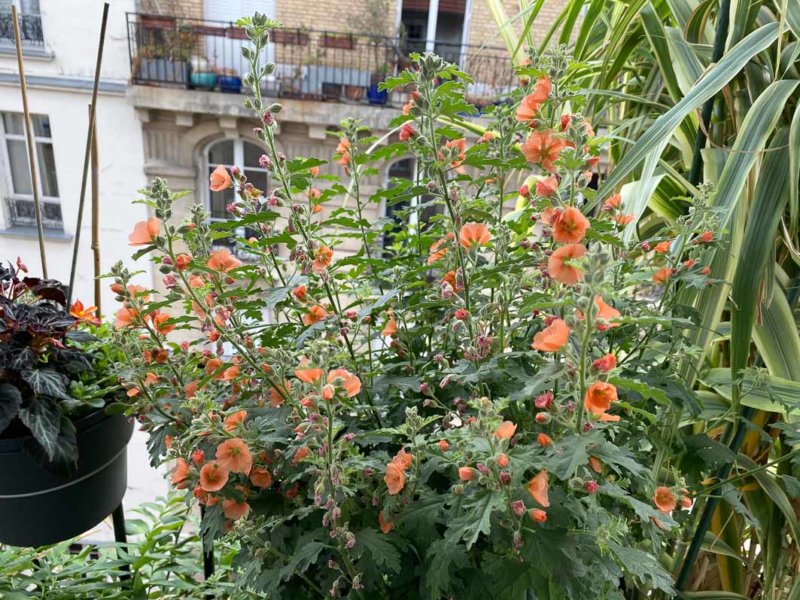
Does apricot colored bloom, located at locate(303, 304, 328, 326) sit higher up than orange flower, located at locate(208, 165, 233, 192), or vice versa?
orange flower, located at locate(208, 165, 233, 192)

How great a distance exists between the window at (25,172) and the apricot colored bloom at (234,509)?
4.19 meters

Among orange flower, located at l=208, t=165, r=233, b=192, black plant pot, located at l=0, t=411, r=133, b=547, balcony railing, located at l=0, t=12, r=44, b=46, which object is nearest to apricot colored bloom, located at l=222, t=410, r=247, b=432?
orange flower, located at l=208, t=165, r=233, b=192

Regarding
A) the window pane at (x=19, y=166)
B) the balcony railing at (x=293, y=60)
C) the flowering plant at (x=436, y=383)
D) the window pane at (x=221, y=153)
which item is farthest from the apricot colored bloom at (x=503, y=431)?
the window pane at (x=19, y=166)

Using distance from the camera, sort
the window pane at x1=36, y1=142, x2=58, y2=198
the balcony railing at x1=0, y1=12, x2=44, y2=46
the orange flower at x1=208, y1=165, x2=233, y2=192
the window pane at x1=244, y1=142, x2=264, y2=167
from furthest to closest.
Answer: the window pane at x1=244, y1=142, x2=264, y2=167, the window pane at x1=36, y1=142, x2=58, y2=198, the balcony railing at x1=0, y1=12, x2=44, y2=46, the orange flower at x1=208, y1=165, x2=233, y2=192

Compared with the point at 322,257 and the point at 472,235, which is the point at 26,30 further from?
the point at 472,235

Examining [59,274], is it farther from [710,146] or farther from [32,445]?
[710,146]

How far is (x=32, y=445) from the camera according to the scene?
2.69 feet

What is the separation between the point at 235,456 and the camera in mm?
590

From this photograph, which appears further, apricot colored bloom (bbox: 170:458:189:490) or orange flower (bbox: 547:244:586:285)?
apricot colored bloom (bbox: 170:458:189:490)

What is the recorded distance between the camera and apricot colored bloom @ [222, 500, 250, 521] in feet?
2.02

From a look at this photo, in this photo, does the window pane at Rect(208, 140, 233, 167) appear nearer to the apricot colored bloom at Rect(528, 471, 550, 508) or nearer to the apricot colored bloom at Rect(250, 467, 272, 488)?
the apricot colored bloom at Rect(250, 467, 272, 488)

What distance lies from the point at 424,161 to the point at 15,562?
3.78ft

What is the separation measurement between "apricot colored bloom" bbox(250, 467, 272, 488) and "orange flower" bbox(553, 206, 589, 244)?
0.41 metres

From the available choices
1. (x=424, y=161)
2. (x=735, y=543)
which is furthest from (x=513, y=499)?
(x=735, y=543)
